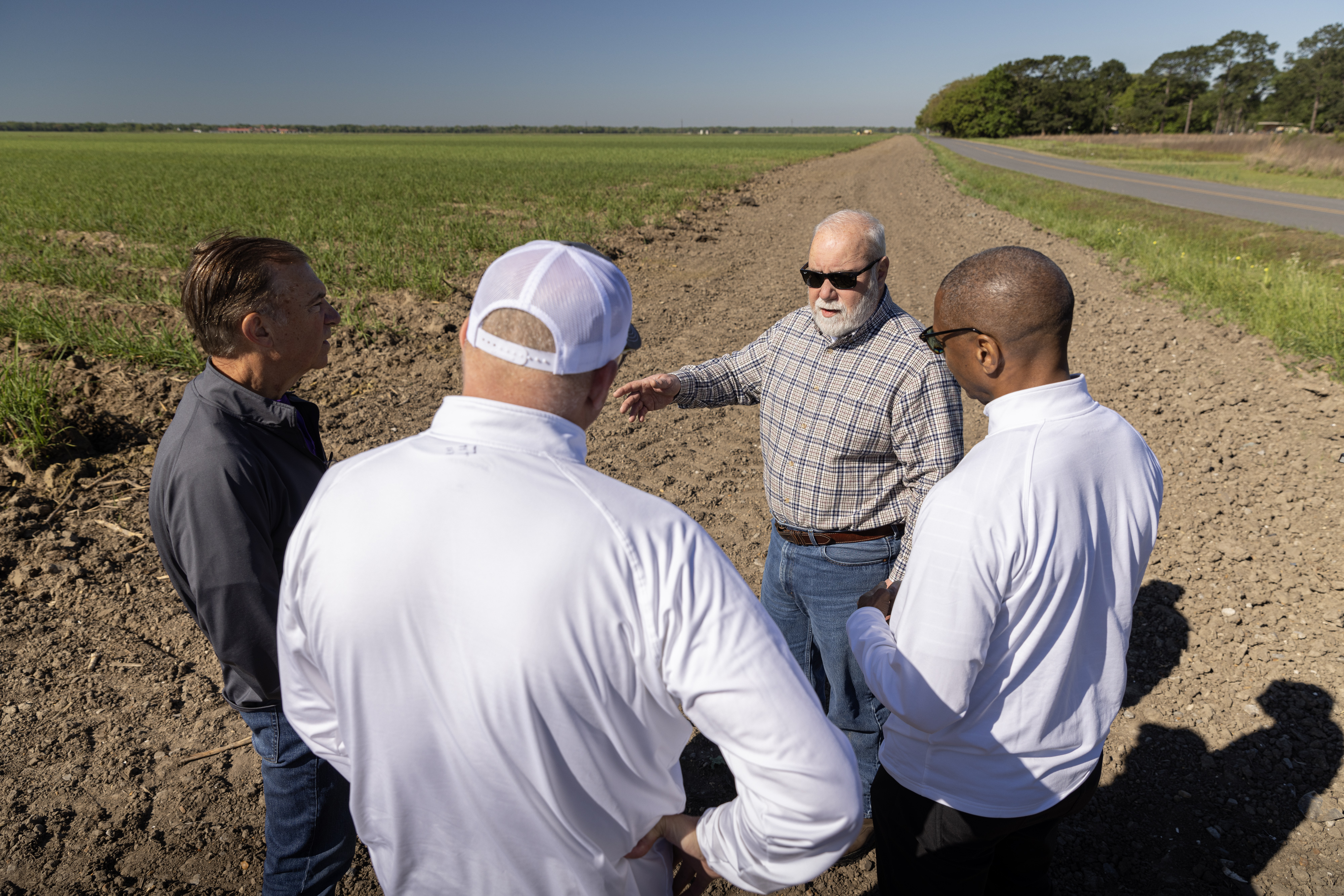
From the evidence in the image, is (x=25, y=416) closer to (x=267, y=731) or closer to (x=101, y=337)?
(x=101, y=337)

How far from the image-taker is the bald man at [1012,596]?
1.43m

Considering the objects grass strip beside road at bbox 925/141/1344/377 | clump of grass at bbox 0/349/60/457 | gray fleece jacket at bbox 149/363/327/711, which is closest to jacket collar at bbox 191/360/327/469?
gray fleece jacket at bbox 149/363/327/711

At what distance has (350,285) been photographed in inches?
404

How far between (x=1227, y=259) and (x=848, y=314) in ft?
38.4

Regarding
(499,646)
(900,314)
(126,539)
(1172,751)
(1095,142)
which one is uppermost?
(1095,142)

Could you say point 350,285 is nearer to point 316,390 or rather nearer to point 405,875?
point 316,390

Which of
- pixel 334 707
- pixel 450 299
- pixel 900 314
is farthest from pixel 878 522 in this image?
pixel 450 299

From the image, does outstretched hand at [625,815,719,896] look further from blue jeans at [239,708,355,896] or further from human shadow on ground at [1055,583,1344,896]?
human shadow on ground at [1055,583,1344,896]

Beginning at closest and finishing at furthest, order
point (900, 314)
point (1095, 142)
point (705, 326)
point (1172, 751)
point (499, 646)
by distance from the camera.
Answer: point (499, 646) < point (900, 314) < point (1172, 751) < point (705, 326) < point (1095, 142)

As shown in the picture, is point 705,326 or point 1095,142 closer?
point 705,326

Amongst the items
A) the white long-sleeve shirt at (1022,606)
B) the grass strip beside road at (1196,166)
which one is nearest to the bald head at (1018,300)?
the white long-sleeve shirt at (1022,606)

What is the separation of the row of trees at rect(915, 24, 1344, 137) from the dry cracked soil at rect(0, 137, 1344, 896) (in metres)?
83.8

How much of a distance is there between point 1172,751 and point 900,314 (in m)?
2.44

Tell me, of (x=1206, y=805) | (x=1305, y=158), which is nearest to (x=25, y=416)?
(x=1206, y=805)
